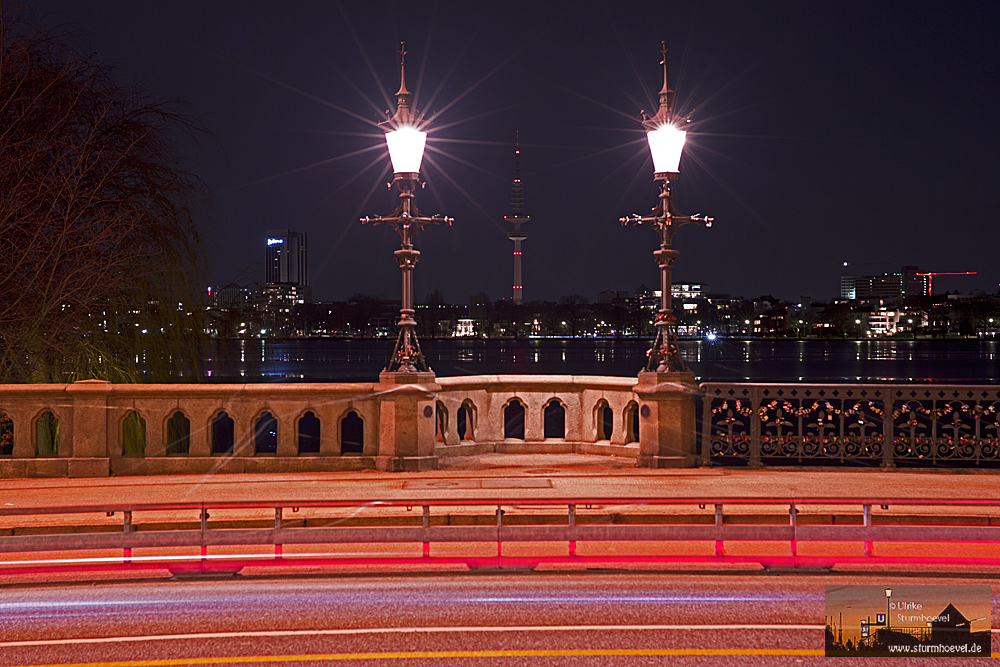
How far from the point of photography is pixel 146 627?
5.84m

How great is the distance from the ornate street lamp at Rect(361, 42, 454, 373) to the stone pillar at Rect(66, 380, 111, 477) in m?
3.81

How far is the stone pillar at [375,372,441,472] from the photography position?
11.1m

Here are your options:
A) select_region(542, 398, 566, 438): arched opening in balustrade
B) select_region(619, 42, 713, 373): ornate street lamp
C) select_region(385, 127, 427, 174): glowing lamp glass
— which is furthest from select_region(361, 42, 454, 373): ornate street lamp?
select_region(542, 398, 566, 438): arched opening in balustrade

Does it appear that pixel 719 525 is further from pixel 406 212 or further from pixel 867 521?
pixel 406 212

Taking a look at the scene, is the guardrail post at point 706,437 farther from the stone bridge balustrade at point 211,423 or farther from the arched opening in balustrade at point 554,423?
the arched opening in balustrade at point 554,423

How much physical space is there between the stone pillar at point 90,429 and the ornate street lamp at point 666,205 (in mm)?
7502

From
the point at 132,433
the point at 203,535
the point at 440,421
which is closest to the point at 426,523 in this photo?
the point at 203,535

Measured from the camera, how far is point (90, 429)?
10922mm

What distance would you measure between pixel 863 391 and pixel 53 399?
10739mm

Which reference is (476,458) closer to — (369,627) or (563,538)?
(563,538)

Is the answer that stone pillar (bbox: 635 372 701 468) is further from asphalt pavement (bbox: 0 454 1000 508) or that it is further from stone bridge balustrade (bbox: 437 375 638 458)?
stone bridge balustrade (bbox: 437 375 638 458)

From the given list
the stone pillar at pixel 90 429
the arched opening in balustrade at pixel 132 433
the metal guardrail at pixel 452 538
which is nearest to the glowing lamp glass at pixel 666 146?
the metal guardrail at pixel 452 538

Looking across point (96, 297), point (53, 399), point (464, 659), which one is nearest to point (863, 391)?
point (464, 659)

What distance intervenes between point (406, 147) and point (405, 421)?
3.87 metres
